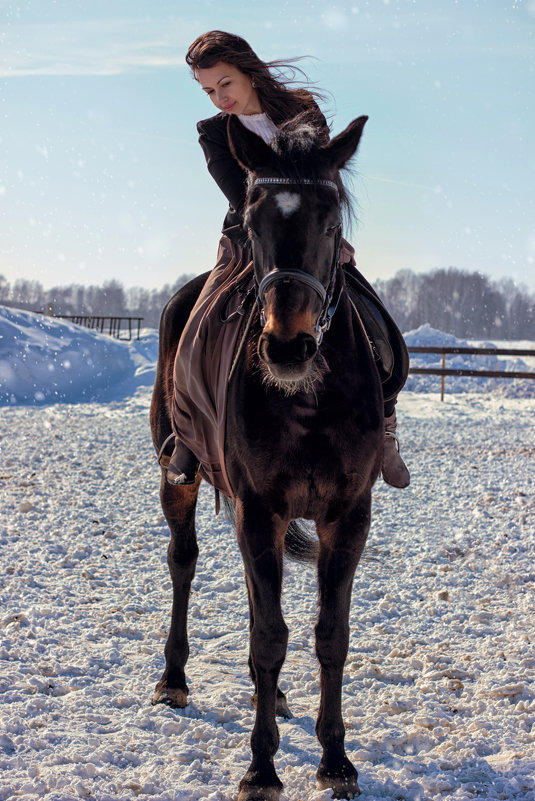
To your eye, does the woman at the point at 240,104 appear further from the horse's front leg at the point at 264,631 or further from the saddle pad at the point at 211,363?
the horse's front leg at the point at 264,631

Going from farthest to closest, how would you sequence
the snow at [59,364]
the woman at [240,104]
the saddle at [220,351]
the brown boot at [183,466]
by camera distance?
1. the snow at [59,364]
2. the brown boot at [183,466]
3. the woman at [240,104]
4. the saddle at [220,351]

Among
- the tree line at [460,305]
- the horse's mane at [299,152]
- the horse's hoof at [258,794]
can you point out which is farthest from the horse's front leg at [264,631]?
the tree line at [460,305]

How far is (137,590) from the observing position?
5.11 metres

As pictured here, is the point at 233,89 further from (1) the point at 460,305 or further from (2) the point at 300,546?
(1) the point at 460,305

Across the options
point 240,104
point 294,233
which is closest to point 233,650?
point 294,233

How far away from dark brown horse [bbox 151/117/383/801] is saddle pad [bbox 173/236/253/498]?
0.72 ft

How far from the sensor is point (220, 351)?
10.8 feet

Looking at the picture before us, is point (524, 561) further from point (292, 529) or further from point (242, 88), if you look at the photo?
point (242, 88)

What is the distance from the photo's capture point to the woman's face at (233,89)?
11.2 ft

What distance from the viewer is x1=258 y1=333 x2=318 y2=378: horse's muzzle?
2.31 meters

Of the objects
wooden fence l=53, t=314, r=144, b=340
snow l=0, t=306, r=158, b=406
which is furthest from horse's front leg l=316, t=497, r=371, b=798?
wooden fence l=53, t=314, r=144, b=340

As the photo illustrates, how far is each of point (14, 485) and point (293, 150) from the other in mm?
6902

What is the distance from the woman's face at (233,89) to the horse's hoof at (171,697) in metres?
3.09

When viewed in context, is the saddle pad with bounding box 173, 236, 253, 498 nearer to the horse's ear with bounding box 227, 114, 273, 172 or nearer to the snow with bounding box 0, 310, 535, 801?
the horse's ear with bounding box 227, 114, 273, 172
